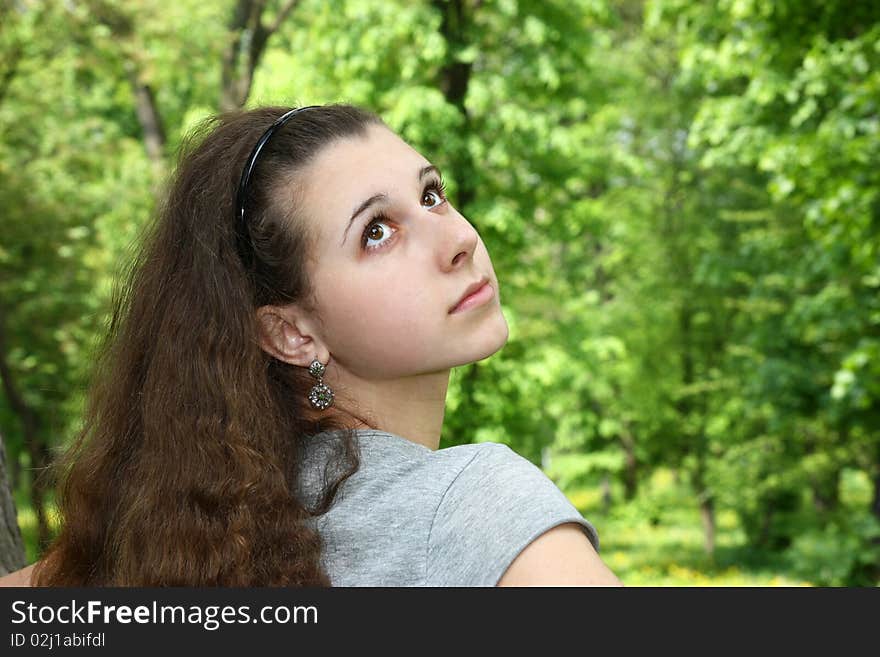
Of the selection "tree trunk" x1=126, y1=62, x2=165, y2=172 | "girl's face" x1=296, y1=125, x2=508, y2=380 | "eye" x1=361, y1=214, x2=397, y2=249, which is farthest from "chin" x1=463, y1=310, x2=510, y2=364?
"tree trunk" x1=126, y1=62, x2=165, y2=172

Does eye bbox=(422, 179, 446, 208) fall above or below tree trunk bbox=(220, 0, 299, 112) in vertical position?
above

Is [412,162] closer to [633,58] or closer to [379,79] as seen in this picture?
[379,79]

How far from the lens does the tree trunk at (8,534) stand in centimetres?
222

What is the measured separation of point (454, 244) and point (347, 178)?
0.21 metres

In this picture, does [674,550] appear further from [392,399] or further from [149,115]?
[392,399]

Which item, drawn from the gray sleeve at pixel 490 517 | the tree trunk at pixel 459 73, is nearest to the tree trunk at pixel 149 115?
the tree trunk at pixel 459 73

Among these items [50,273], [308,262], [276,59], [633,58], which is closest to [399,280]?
[308,262]

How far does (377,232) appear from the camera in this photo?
5.23 ft

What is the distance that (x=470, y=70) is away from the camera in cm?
1076

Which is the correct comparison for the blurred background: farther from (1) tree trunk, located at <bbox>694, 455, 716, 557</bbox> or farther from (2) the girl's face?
(2) the girl's face

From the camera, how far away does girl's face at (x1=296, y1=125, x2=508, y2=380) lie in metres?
1.57

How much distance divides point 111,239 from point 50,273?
1.94 metres

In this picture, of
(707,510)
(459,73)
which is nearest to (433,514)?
(459,73)

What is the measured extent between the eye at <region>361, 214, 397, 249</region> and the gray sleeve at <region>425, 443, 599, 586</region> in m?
0.42
